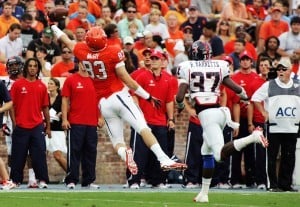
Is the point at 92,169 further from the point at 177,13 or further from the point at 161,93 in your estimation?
the point at 177,13

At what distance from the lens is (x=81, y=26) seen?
81.8ft

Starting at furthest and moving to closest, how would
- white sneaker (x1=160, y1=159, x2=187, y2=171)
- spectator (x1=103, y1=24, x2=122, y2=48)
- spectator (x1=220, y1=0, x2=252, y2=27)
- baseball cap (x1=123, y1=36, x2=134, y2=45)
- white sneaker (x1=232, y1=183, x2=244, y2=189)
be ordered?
1. spectator (x1=220, y1=0, x2=252, y2=27)
2. baseball cap (x1=123, y1=36, x2=134, y2=45)
3. spectator (x1=103, y1=24, x2=122, y2=48)
4. white sneaker (x1=232, y1=183, x2=244, y2=189)
5. white sneaker (x1=160, y1=159, x2=187, y2=171)

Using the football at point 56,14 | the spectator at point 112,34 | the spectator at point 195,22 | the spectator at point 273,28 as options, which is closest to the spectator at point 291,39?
the spectator at point 273,28

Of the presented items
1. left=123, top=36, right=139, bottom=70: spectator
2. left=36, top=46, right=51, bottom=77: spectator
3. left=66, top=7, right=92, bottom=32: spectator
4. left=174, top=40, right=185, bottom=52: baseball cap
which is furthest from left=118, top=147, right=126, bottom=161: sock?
left=66, top=7, right=92, bottom=32: spectator

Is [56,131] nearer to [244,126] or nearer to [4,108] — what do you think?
[4,108]

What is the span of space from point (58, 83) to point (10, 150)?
1.58 metres

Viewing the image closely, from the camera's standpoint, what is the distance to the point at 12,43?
942 inches

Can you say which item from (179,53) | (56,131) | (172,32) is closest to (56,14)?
(56,131)

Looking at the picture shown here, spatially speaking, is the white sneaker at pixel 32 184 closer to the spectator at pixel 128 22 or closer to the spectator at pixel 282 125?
the spectator at pixel 282 125

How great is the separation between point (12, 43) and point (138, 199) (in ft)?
23.0

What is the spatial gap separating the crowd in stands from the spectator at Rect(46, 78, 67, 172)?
0.44 m

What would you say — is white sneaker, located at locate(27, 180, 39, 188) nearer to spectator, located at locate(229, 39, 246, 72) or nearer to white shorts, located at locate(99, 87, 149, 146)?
white shorts, located at locate(99, 87, 149, 146)

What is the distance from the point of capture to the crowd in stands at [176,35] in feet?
71.9

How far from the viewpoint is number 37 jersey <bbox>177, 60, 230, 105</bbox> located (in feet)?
58.7
